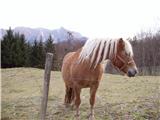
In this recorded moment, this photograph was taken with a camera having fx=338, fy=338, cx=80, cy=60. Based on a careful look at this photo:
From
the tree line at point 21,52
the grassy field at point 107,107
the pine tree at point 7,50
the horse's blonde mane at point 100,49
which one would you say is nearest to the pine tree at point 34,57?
the tree line at point 21,52

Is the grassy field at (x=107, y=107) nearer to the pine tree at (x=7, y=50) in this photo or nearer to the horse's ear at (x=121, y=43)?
the horse's ear at (x=121, y=43)

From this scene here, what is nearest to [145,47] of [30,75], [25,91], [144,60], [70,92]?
[144,60]

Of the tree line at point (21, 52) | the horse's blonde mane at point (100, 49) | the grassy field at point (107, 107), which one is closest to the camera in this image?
the horse's blonde mane at point (100, 49)

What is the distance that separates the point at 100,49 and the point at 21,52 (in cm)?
2115

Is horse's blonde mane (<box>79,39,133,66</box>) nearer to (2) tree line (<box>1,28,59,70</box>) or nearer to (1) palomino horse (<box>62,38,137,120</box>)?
(1) palomino horse (<box>62,38,137,120</box>)

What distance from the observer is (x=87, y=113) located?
612cm

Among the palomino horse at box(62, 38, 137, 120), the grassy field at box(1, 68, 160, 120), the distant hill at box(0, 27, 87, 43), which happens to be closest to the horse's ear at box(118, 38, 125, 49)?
the palomino horse at box(62, 38, 137, 120)

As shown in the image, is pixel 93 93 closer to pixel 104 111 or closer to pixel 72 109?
pixel 104 111

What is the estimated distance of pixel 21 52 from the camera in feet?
84.4

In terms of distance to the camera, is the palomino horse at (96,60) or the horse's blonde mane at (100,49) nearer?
the palomino horse at (96,60)

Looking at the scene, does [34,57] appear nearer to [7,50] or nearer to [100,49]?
[7,50]

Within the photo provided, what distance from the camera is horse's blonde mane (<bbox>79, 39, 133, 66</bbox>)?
16.4 ft

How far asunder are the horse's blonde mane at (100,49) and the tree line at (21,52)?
64.4 ft

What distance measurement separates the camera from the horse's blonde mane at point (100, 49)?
4996 millimetres
